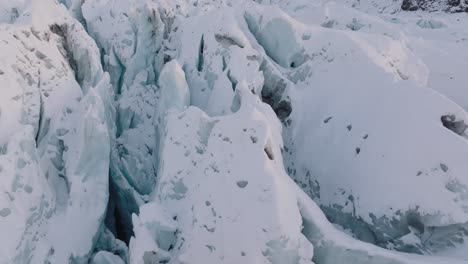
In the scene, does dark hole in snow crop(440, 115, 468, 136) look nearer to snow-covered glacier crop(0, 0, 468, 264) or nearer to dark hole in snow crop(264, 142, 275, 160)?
snow-covered glacier crop(0, 0, 468, 264)

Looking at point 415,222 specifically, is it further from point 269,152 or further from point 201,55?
point 201,55

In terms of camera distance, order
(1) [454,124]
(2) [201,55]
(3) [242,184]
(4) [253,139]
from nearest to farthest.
Result: (3) [242,184] < (4) [253,139] < (1) [454,124] < (2) [201,55]

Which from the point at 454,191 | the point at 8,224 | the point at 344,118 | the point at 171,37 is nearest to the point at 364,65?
the point at 344,118

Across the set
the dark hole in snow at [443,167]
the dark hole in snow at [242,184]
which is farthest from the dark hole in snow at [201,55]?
the dark hole in snow at [443,167]

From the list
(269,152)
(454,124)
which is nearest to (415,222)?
(454,124)

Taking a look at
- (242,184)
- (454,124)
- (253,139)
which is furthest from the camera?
(454,124)

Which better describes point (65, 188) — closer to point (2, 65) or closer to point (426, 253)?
point (2, 65)
